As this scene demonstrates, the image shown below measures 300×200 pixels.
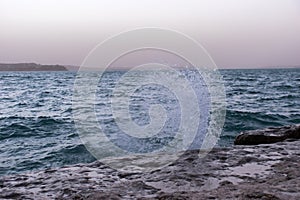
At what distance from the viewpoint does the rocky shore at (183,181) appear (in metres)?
2.14

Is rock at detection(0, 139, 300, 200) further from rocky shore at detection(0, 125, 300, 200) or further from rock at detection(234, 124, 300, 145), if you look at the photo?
rock at detection(234, 124, 300, 145)

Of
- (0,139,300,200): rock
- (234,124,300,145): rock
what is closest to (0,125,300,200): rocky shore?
(0,139,300,200): rock

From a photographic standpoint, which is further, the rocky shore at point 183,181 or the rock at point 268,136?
the rock at point 268,136

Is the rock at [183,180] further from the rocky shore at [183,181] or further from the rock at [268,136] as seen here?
the rock at [268,136]

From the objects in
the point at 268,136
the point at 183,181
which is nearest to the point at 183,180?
the point at 183,181

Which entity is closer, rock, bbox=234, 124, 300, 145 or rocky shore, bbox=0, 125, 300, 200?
rocky shore, bbox=0, 125, 300, 200

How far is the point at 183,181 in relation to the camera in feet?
7.86

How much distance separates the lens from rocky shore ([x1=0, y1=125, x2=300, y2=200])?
2.14 metres

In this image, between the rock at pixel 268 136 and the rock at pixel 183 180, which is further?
the rock at pixel 268 136

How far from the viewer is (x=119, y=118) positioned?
42.8 ft

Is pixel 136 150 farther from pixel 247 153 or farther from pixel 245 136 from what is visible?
pixel 247 153

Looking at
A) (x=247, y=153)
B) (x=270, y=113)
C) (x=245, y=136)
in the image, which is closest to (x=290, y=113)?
(x=270, y=113)

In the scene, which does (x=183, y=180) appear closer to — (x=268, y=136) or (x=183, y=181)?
(x=183, y=181)

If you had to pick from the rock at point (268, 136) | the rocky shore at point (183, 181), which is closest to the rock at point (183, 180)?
the rocky shore at point (183, 181)
